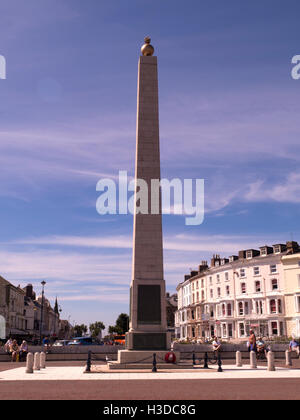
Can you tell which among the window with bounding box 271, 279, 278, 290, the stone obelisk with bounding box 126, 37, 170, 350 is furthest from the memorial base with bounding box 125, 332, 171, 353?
the window with bounding box 271, 279, 278, 290

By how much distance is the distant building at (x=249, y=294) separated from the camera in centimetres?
6041

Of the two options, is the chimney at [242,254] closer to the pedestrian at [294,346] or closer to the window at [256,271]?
the window at [256,271]

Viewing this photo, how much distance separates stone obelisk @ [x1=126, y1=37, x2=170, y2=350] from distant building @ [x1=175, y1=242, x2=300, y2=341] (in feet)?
126

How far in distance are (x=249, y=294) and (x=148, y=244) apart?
45402 mm

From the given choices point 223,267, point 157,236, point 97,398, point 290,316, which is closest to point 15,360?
point 157,236

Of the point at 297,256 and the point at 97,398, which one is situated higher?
the point at 297,256

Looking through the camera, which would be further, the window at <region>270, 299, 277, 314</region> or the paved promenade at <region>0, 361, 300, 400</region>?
the window at <region>270, 299, 277, 314</region>

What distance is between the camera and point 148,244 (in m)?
24.9

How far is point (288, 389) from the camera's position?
579 inches

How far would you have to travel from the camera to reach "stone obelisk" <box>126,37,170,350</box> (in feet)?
77.7

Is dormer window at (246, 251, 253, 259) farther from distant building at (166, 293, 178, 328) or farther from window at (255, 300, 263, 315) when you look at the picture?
distant building at (166, 293, 178, 328)

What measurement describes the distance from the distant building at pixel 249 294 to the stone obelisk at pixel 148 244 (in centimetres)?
3850
